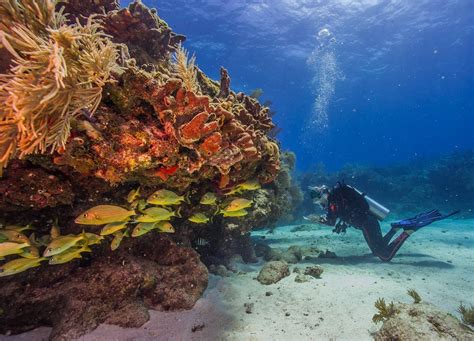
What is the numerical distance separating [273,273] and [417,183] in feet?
68.8

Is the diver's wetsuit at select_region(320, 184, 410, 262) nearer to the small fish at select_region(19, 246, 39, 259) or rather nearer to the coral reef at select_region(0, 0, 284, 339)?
the coral reef at select_region(0, 0, 284, 339)

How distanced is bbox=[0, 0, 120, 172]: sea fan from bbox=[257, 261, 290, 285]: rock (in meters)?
4.82

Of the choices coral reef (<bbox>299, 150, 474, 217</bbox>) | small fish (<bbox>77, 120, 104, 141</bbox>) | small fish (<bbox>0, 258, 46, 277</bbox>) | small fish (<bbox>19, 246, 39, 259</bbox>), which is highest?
coral reef (<bbox>299, 150, 474, 217</bbox>)

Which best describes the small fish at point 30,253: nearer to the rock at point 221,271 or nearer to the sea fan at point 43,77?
the sea fan at point 43,77

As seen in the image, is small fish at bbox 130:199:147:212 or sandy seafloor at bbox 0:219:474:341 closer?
small fish at bbox 130:199:147:212

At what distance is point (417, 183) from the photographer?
Answer: 71.7 ft

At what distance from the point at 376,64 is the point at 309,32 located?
16800 mm

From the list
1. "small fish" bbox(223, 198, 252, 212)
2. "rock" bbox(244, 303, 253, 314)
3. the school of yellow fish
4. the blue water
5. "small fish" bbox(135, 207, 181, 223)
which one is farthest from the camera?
the blue water

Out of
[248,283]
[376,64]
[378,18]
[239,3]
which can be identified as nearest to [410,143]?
[376,64]

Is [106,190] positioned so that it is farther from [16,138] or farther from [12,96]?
[12,96]

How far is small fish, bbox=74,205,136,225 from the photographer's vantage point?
3.24m

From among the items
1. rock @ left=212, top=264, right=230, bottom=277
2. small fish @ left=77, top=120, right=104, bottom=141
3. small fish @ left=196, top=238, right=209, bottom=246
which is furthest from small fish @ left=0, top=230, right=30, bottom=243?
small fish @ left=196, top=238, right=209, bottom=246

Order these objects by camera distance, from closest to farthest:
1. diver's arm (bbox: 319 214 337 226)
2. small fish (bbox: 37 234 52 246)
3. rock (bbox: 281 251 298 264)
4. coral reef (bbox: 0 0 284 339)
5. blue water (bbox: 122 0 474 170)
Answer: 1. coral reef (bbox: 0 0 284 339)
2. small fish (bbox: 37 234 52 246)
3. rock (bbox: 281 251 298 264)
4. diver's arm (bbox: 319 214 337 226)
5. blue water (bbox: 122 0 474 170)

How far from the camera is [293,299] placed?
17.0 ft
